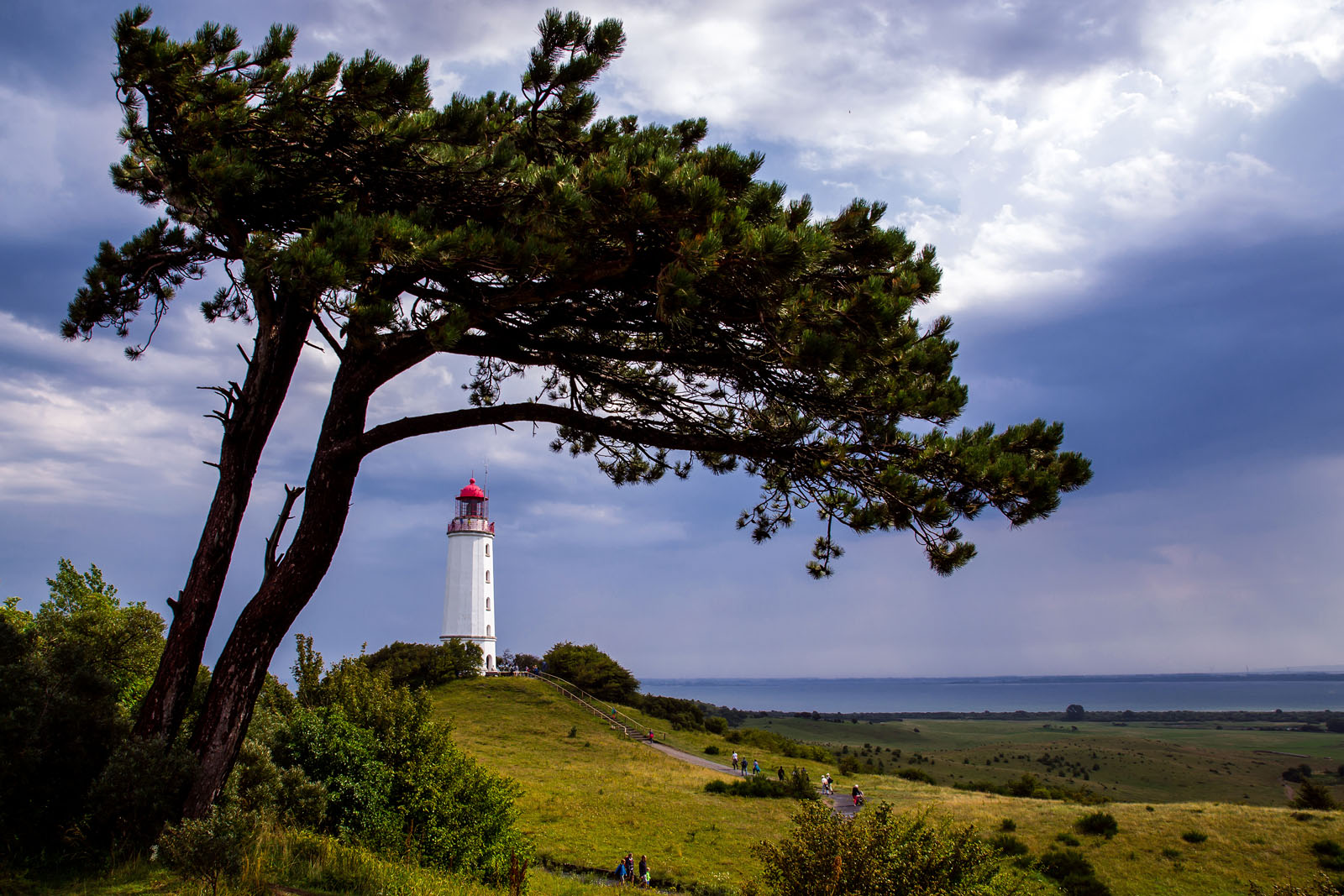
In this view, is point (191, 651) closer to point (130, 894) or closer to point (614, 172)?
point (130, 894)

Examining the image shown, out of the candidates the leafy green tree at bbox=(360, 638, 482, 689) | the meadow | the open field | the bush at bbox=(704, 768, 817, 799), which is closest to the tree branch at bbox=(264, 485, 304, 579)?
the meadow

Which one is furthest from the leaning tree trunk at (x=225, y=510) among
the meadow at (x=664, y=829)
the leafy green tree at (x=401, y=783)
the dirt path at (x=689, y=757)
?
the dirt path at (x=689, y=757)

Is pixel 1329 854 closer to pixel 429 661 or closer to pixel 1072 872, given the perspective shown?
pixel 1072 872

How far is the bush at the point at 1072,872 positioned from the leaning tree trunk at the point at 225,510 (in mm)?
20099

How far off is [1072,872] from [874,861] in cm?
1748

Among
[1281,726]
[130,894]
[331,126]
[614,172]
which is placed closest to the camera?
[130,894]

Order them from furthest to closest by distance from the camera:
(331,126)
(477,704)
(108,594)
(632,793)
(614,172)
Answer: (477,704)
(632,793)
(108,594)
(331,126)
(614,172)

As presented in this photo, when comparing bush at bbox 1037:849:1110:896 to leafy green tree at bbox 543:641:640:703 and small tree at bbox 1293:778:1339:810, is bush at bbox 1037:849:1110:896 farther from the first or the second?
leafy green tree at bbox 543:641:640:703

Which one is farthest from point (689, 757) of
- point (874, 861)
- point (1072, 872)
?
point (874, 861)

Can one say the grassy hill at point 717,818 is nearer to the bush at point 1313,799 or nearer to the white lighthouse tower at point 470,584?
the bush at point 1313,799

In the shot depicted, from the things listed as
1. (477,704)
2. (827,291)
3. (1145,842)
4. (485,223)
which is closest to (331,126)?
(485,223)

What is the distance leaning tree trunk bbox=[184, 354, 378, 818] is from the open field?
2366 inches

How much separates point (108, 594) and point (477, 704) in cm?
2068

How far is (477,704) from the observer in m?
39.1
